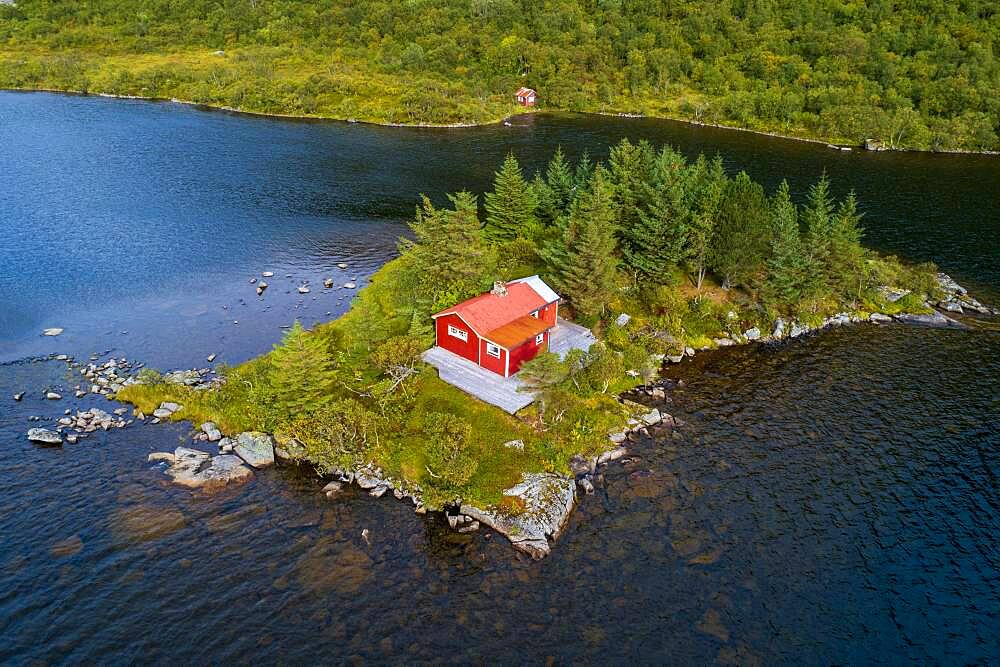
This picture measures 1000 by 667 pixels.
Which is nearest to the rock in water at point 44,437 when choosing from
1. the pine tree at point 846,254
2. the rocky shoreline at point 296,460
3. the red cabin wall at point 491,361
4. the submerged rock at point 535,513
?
the rocky shoreline at point 296,460

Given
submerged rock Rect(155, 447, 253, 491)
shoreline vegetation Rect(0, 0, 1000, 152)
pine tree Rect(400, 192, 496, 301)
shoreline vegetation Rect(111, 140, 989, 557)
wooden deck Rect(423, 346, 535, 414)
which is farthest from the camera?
shoreline vegetation Rect(0, 0, 1000, 152)

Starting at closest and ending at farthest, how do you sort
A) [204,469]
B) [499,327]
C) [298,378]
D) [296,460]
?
[204,469] → [296,460] → [298,378] → [499,327]

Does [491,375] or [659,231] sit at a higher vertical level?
[659,231]

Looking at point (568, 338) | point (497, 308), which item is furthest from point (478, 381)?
point (568, 338)

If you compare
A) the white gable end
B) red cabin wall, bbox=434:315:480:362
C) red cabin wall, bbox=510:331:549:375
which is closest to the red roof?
the white gable end

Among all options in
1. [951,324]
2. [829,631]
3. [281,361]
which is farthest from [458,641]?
[951,324]

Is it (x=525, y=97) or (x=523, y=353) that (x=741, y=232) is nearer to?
(x=523, y=353)

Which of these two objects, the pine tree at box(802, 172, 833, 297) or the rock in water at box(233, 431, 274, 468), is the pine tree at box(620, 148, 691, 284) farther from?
the rock in water at box(233, 431, 274, 468)
